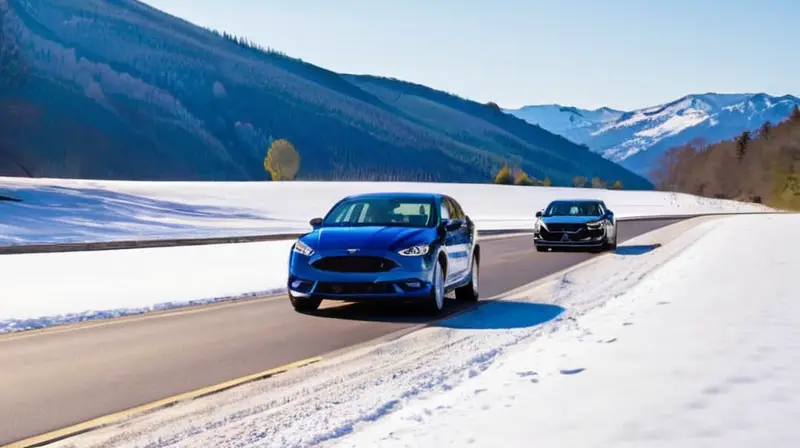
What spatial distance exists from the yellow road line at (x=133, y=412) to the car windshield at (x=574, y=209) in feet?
68.5

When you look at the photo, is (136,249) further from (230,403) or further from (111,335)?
(230,403)

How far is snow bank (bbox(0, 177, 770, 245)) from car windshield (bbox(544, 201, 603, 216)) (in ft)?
67.0

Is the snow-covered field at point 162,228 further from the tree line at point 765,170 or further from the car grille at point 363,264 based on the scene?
the tree line at point 765,170

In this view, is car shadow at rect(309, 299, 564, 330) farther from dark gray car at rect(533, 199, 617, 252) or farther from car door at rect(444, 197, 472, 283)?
dark gray car at rect(533, 199, 617, 252)

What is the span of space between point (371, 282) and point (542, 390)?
569cm

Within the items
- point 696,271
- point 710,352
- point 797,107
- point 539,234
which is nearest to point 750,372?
point 710,352

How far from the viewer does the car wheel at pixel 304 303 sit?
13.2 m

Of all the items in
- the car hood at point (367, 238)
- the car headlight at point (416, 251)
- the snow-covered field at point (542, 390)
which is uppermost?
the car hood at point (367, 238)

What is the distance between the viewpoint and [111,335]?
1123cm

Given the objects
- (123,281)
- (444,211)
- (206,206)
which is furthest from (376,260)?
(206,206)

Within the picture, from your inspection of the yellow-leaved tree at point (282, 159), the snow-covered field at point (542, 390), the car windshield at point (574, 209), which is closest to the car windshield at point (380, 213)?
the snow-covered field at point (542, 390)

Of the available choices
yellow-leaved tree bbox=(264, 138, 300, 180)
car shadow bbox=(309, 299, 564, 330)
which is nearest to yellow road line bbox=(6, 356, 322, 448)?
car shadow bbox=(309, 299, 564, 330)

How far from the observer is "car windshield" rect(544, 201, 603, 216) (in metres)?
28.8

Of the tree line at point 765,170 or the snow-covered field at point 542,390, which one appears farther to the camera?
the tree line at point 765,170
